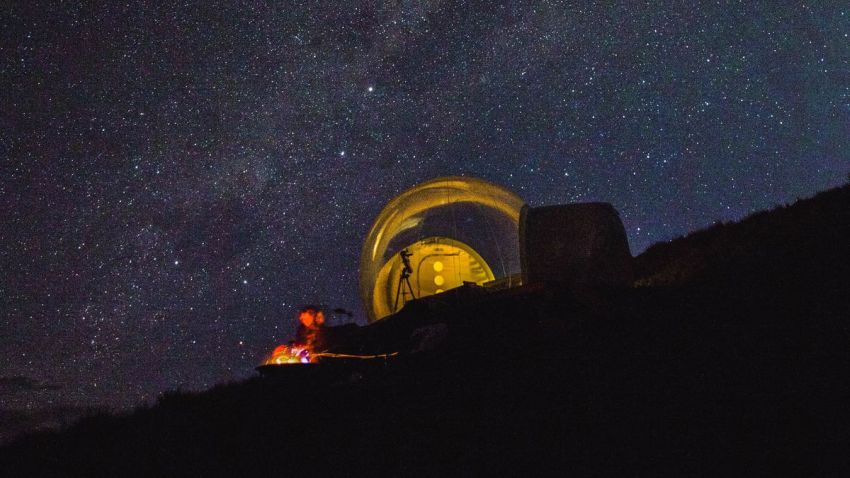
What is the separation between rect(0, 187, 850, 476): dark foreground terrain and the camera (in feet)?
8.80

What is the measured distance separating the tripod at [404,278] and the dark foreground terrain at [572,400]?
3.79 meters

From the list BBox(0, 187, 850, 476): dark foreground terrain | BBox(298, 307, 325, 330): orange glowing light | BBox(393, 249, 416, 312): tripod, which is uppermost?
BBox(393, 249, 416, 312): tripod

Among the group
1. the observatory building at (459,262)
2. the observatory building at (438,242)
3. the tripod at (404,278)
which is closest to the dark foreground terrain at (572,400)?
the observatory building at (459,262)

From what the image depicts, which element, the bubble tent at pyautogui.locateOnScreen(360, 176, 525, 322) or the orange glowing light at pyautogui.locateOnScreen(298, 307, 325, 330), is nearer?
the orange glowing light at pyautogui.locateOnScreen(298, 307, 325, 330)

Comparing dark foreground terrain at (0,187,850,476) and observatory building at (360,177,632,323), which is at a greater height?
observatory building at (360,177,632,323)

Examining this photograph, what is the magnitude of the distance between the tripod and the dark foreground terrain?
3787mm

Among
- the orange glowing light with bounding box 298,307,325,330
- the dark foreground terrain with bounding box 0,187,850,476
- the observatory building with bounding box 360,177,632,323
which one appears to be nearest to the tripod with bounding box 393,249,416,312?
the observatory building with bounding box 360,177,632,323

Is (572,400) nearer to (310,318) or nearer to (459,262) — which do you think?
(310,318)

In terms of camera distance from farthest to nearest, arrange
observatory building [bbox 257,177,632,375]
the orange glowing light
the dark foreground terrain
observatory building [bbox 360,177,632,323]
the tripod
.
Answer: observatory building [bbox 360,177,632,323]
the tripod
the orange glowing light
observatory building [bbox 257,177,632,375]
the dark foreground terrain

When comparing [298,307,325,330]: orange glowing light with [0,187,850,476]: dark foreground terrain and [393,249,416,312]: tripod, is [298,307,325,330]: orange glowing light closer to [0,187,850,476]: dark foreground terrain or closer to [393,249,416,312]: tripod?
[0,187,850,476]: dark foreground terrain

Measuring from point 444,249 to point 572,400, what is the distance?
24.9ft

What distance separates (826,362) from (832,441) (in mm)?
1056

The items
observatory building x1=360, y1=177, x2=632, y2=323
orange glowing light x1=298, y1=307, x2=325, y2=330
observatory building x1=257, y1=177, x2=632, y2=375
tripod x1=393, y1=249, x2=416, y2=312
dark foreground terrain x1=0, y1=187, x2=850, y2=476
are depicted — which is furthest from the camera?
observatory building x1=360, y1=177, x2=632, y2=323

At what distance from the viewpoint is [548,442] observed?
2895mm
